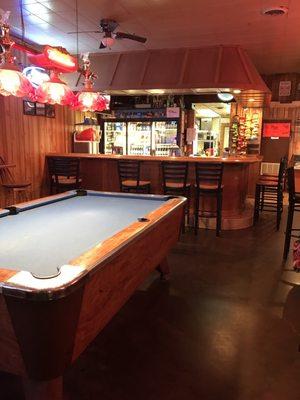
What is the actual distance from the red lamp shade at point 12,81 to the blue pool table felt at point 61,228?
1.00m

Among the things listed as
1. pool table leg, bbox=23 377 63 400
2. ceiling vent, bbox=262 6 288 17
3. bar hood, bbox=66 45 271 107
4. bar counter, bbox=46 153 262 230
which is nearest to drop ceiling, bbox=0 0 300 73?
ceiling vent, bbox=262 6 288 17

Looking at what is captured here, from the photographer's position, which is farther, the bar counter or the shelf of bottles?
the shelf of bottles

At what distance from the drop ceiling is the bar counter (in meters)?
1.99

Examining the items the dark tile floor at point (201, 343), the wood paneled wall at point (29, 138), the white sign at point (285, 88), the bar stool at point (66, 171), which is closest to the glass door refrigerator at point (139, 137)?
the wood paneled wall at point (29, 138)

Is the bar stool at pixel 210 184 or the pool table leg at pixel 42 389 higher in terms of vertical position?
the bar stool at pixel 210 184

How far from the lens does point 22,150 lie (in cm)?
623

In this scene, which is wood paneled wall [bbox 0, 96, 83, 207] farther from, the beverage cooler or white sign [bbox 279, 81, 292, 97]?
white sign [bbox 279, 81, 292, 97]

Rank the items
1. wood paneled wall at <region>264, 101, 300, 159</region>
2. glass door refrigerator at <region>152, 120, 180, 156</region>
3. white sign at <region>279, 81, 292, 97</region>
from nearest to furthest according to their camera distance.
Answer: glass door refrigerator at <region>152, 120, 180, 156</region>, white sign at <region>279, 81, 292, 97</region>, wood paneled wall at <region>264, 101, 300, 159</region>

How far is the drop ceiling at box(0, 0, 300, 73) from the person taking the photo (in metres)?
4.34

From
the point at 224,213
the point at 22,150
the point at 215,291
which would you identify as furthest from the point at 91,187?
the point at 215,291

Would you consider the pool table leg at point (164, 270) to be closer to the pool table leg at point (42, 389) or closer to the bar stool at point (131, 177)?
the pool table leg at point (42, 389)

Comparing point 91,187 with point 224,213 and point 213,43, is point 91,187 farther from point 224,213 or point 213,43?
point 213,43

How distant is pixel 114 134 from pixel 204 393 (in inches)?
300

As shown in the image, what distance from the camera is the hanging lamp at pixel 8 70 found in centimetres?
255
